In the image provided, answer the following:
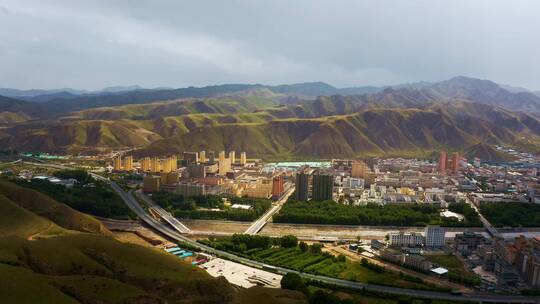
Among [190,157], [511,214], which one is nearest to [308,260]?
[511,214]

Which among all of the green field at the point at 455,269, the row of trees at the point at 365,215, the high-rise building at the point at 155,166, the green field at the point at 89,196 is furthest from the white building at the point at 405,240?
the high-rise building at the point at 155,166

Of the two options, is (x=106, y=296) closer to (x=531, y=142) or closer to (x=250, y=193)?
(x=250, y=193)

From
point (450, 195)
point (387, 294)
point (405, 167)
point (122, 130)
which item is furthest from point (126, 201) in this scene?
point (122, 130)

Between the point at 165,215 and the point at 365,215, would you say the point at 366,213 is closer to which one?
the point at 365,215

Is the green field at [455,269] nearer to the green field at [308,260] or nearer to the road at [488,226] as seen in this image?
the green field at [308,260]

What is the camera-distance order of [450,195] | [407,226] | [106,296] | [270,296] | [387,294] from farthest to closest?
[450,195] → [407,226] → [387,294] → [270,296] → [106,296]

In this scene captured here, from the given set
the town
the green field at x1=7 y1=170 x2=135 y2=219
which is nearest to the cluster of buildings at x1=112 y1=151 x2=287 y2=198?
the town

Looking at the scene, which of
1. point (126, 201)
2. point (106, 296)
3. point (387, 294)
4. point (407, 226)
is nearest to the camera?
point (106, 296)
